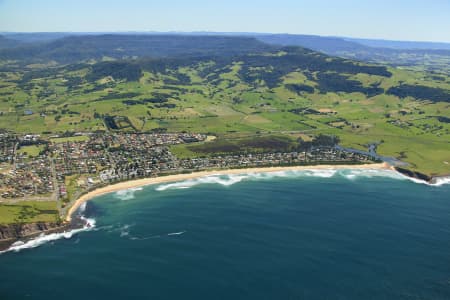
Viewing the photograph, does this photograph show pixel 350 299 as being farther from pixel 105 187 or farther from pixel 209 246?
pixel 105 187

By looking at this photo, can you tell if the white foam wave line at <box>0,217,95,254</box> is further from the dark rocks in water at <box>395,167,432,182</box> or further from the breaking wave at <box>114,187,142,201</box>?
the dark rocks in water at <box>395,167,432,182</box>

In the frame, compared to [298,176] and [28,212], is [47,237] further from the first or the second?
[298,176]

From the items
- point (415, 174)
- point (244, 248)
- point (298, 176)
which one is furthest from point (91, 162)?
point (415, 174)

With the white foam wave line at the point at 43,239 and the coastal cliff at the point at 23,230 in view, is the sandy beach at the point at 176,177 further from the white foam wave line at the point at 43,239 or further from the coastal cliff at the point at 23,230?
the white foam wave line at the point at 43,239

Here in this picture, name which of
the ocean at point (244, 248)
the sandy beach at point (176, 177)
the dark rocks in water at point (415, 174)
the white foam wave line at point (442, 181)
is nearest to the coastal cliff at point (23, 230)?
the ocean at point (244, 248)

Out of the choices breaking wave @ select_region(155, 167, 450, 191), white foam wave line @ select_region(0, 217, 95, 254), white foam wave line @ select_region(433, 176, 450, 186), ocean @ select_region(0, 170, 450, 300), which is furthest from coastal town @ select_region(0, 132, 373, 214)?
white foam wave line @ select_region(433, 176, 450, 186)

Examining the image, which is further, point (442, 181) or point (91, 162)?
point (91, 162)
